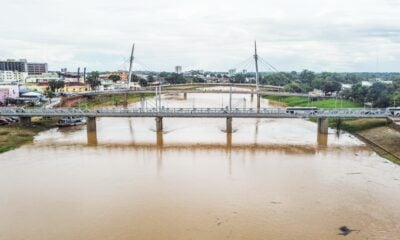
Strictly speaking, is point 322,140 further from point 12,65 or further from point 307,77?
point 12,65

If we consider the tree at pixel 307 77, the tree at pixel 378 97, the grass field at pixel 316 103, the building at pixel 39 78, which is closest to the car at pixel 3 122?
the grass field at pixel 316 103

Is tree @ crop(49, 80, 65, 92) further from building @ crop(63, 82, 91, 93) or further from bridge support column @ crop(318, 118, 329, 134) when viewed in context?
bridge support column @ crop(318, 118, 329, 134)

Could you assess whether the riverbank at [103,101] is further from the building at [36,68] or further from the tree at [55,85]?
the building at [36,68]

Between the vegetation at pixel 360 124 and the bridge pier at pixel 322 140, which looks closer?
the bridge pier at pixel 322 140

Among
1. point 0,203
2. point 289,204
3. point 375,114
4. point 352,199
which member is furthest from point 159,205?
point 375,114

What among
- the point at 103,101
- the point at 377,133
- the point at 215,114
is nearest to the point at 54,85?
the point at 103,101

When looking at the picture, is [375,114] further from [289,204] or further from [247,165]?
[289,204]
